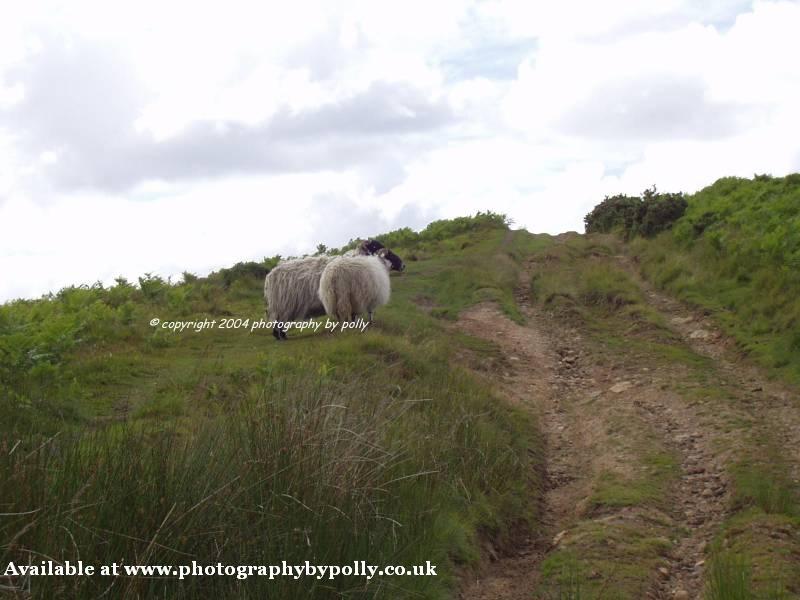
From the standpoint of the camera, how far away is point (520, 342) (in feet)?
50.7

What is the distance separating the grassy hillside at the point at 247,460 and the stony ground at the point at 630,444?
1.87 feet

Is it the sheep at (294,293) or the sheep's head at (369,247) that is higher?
the sheep's head at (369,247)

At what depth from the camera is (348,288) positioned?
47.6 feet

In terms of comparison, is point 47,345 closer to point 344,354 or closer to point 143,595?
point 344,354

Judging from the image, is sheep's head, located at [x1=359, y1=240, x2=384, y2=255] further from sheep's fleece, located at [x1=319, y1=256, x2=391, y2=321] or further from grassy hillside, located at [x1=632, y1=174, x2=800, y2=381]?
grassy hillside, located at [x1=632, y1=174, x2=800, y2=381]

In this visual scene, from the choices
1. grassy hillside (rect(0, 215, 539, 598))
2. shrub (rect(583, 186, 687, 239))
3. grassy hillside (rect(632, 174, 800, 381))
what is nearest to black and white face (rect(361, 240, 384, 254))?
grassy hillside (rect(0, 215, 539, 598))

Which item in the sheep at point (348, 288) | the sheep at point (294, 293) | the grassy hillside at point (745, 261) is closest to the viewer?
the grassy hillside at point (745, 261)

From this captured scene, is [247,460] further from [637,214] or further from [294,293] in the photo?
[637,214]

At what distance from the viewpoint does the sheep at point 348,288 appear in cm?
1453

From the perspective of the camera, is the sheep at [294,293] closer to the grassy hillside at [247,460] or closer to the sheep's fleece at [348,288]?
the sheep's fleece at [348,288]

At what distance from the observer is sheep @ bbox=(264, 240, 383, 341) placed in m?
15.3

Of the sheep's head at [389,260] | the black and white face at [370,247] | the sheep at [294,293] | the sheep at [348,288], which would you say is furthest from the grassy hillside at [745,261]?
the sheep at [294,293]

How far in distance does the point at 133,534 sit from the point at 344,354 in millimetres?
7226

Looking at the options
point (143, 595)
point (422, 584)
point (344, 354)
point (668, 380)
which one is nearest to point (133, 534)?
point (143, 595)
